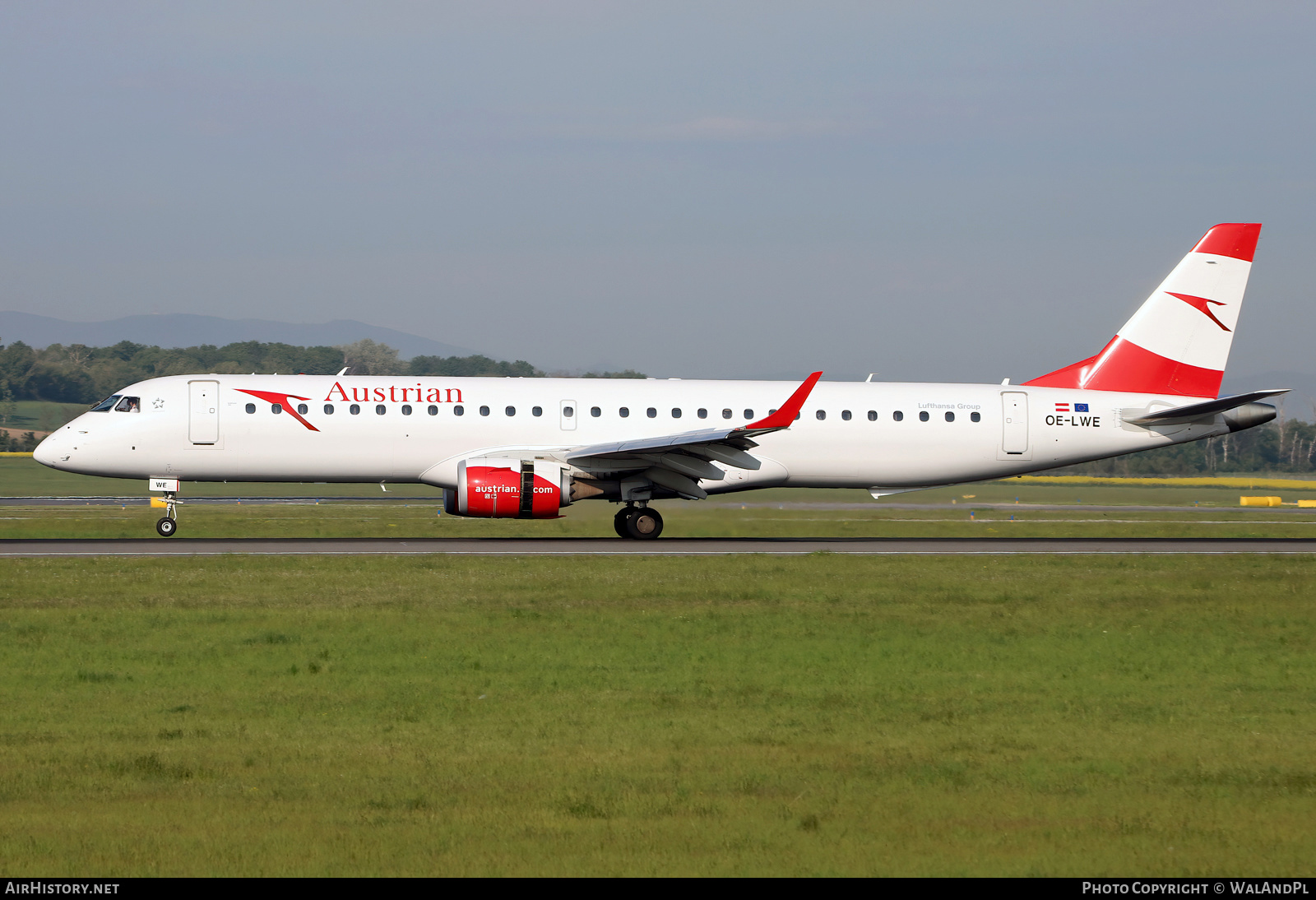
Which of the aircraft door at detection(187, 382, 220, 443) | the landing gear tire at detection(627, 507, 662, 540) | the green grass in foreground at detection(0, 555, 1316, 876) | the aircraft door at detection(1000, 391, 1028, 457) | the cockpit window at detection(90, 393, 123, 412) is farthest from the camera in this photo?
the aircraft door at detection(1000, 391, 1028, 457)

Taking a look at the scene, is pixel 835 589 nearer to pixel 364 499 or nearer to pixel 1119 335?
pixel 1119 335

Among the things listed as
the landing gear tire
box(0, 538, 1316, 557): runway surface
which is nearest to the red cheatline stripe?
A: box(0, 538, 1316, 557): runway surface

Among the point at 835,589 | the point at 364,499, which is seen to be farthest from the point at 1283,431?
the point at 835,589

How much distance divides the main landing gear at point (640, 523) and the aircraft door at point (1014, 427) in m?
9.64

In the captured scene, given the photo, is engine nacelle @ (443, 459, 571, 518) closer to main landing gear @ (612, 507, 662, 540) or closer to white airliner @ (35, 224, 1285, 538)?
white airliner @ (35, 224, 1285, 538)

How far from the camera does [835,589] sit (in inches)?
795

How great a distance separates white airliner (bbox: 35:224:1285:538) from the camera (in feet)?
93.6

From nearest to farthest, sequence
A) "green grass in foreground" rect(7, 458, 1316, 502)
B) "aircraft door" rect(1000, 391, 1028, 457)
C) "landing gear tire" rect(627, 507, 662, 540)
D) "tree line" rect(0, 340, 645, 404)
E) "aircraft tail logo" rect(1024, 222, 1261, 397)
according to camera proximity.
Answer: "landing gear tire" rect(627, 507, 662, 540) → "aircraft door" rect(1000, 391, 1028, 457) → "aircraft tail logo" rect(1024, 222, 1261, 397) → "green grass in foreground" rect(7, 458, 1316, 502) → "tree line" rect(0, 340, 645, 404)

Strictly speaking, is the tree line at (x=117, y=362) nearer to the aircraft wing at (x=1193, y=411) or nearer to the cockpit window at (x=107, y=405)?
the cockpit window at (x=107, y=405)

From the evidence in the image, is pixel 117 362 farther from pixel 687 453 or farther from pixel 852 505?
pixel 687 453

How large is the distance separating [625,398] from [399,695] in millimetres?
18999

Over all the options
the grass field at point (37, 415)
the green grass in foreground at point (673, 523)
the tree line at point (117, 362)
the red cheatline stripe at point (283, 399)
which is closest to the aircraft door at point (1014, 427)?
the green grass in foreground at point (673, 523)

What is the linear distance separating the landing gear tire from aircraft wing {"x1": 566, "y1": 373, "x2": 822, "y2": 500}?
0.90m

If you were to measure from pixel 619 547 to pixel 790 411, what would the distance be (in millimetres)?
5018
